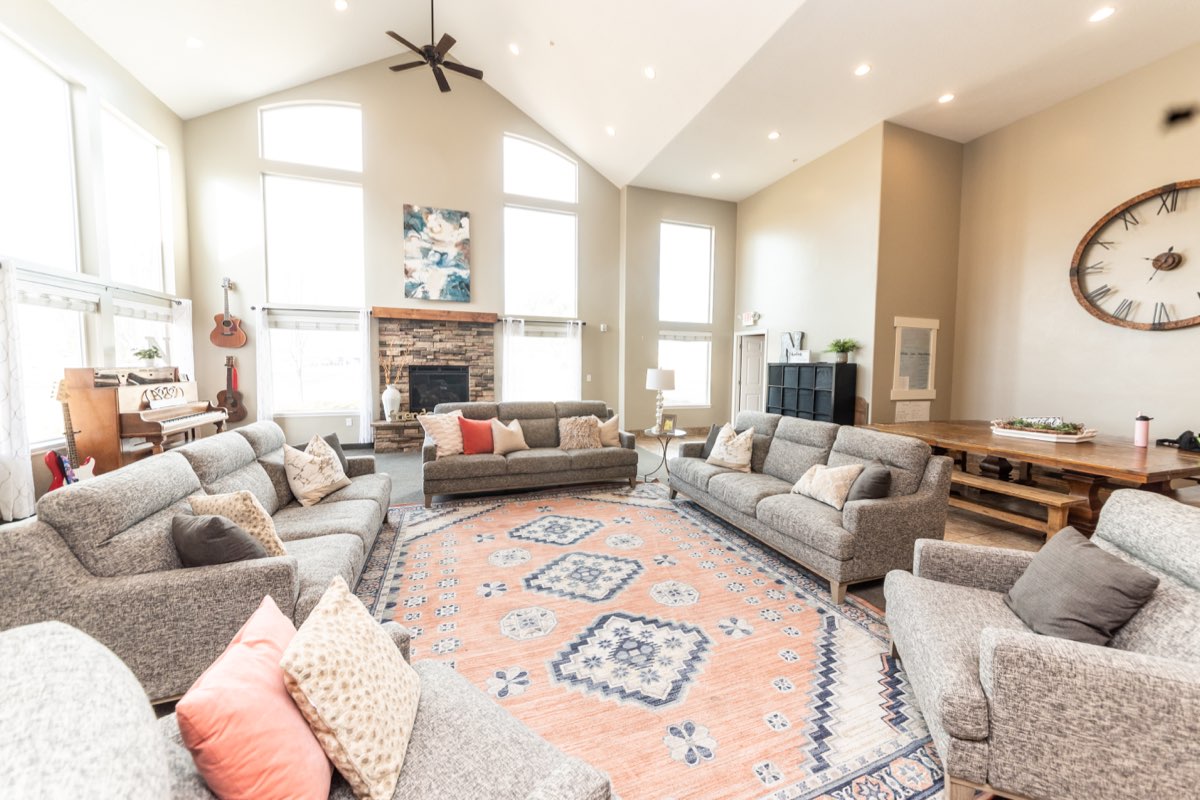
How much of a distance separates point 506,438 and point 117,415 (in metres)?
3.44

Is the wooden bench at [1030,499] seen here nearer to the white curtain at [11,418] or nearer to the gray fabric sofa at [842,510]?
the gray fabric sofa at [842,510]

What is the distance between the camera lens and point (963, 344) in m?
6.02

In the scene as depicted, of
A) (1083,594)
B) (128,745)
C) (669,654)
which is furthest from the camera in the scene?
(669,654)

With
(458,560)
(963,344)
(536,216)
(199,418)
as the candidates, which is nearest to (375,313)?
(199,418)

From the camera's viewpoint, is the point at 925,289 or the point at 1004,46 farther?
the point at 925,289

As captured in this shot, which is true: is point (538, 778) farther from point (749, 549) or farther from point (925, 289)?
point (925, 289)

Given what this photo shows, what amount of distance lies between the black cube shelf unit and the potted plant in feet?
0.50

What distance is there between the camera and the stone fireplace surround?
21.5 feet

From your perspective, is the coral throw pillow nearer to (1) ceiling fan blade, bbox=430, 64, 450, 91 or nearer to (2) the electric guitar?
(1) ceiling fan blade, bbox=430, 64, 450, 91

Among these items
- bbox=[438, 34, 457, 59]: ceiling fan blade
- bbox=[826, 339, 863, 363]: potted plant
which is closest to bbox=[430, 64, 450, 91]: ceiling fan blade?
bbox=[438, 34, 457, 59]: ceiling fan blade

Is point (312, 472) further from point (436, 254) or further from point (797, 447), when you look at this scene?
point (436, 254)

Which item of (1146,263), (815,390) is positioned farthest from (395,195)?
(1146,263)

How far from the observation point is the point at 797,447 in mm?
3572

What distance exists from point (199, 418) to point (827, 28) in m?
7.09
